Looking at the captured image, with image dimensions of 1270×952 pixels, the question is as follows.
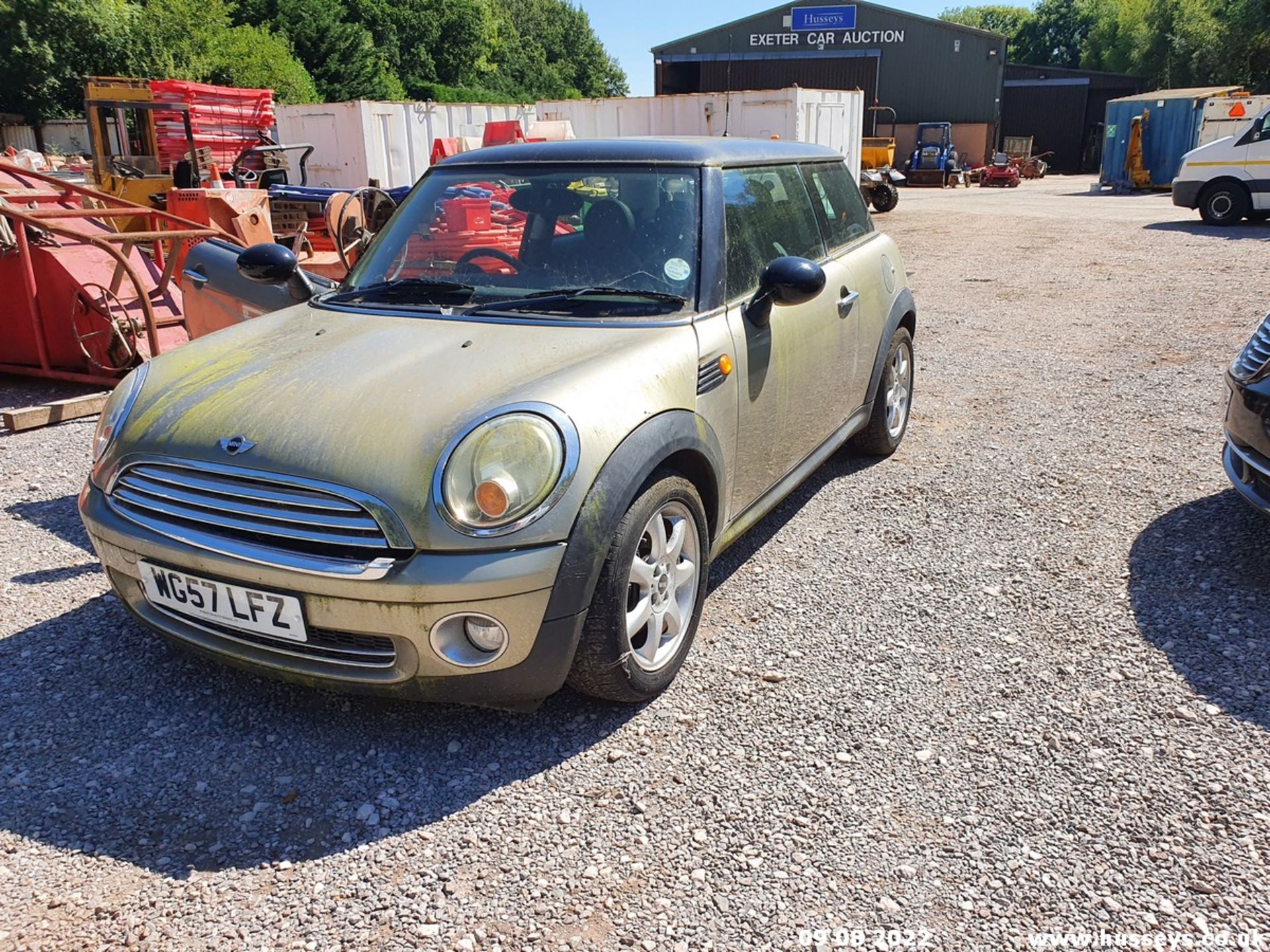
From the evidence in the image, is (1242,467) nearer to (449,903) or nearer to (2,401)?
(449,903)

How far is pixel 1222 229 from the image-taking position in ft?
54.2

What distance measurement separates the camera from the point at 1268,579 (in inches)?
143

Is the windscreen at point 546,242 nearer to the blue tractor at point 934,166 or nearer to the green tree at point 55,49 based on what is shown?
the blue tractor at point 934,166

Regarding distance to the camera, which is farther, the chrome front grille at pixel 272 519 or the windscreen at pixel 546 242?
the windscreen at pixel 546 242

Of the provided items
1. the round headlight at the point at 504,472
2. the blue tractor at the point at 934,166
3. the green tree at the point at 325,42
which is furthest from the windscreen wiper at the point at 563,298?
the green tree at the point at 325,42

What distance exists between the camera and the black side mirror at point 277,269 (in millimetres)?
3998

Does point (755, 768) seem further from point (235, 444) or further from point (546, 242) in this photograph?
point (546, 242)

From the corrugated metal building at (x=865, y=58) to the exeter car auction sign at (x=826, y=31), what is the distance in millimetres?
29

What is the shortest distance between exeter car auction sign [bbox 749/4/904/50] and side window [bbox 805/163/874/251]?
4086cm

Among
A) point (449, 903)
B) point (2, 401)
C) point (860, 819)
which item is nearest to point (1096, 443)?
point (860, 819)

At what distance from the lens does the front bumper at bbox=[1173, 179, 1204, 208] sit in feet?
55.2

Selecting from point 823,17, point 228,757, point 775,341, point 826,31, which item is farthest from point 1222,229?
point 823,17

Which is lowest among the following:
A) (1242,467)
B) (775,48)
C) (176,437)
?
(1242,467)

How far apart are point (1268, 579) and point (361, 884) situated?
344 centimetres
